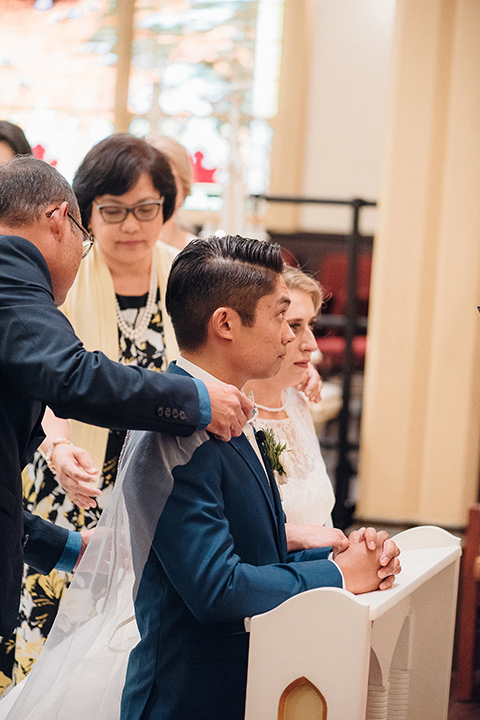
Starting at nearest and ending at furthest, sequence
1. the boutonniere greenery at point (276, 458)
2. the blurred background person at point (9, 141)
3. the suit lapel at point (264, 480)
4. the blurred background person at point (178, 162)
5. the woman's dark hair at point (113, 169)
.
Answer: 1. the suit lapel at point (264, 480)
2. the boutonniere greenery at point (276, 458)
3. the woman's dark hair at point (113, 169)
4. the blurred background person at point (9, 141)
5. the blurred background person at point (178, 162)

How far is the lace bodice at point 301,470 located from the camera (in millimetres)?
2115

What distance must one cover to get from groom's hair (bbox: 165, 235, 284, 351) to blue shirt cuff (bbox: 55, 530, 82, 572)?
1.56 feet

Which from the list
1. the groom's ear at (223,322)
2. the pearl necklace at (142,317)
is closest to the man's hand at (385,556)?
the groom's ear at (223,322)

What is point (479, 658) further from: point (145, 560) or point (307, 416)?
point (145, 560)

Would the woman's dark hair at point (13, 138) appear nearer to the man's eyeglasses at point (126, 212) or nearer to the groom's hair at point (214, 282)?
the man's eyeglasses at point (126, 212)

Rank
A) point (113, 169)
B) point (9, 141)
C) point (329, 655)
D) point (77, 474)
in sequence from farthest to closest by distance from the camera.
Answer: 1. point (9, 141)
2. point (113, 169)
3. point (77, 474)
4. point (329, 655)

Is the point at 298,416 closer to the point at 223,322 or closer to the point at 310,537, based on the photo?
the point at 310,537

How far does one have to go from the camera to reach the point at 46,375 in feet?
4.25

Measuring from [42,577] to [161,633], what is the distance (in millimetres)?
1063

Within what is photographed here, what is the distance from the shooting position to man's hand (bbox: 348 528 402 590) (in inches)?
55.5

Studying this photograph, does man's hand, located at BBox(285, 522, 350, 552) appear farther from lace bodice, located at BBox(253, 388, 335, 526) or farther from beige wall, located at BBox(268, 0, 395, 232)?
beige wall, located at BBox(268, 0, 395, 232)

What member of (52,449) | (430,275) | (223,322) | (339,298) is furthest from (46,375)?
(339,298)

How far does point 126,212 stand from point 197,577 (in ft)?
4.31

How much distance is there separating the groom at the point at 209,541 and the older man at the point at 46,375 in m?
0.10
